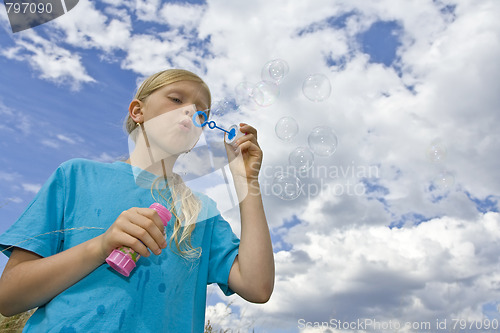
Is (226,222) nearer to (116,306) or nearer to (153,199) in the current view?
(153,199)

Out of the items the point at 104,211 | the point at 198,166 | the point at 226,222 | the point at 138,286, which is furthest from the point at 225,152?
the point at 138,286

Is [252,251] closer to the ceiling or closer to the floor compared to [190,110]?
closer to the floor

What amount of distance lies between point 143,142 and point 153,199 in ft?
1.16

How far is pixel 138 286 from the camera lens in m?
1.59

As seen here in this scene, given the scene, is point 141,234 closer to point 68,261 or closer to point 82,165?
point 68,261

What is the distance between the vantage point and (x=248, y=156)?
6.80 ft

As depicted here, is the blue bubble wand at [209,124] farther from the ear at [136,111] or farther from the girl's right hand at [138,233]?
the girl's right hand at [138,233]

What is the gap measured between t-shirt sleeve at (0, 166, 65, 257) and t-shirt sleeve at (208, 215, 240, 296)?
69cm

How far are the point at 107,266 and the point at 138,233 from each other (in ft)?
1.06

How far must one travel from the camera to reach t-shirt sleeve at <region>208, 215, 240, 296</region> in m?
1.93

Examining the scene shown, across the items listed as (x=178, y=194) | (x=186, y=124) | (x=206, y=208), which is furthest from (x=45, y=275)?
(x=186, y=124)

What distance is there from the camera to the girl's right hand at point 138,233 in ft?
4.55

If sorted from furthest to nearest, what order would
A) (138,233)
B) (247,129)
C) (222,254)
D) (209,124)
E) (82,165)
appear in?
(209,124), (247,129), (222,254), (82,165), (138,233)

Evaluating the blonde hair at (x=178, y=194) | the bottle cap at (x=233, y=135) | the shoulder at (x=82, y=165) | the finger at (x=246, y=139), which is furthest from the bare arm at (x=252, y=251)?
the shoulder at (x=82, y=165)
